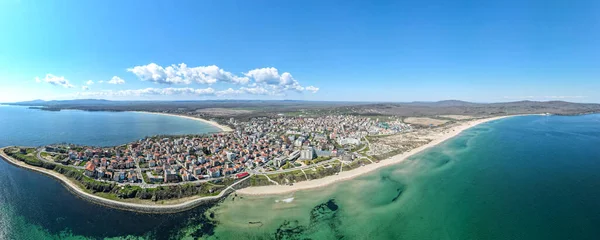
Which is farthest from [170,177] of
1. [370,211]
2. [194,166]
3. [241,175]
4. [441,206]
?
[441,206]

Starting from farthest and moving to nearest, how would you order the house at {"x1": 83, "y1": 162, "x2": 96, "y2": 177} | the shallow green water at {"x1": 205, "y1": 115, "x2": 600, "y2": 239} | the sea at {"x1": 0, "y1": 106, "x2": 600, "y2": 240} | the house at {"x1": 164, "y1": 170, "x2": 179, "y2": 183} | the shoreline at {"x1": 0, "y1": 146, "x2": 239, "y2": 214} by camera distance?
the house at {"x1": 83, "y1": 162, "x2": 96, "y2": 177} → the house at {"x1": 164, "y1": 170, "x2": 179, "y2": 183} → the shoreline at {"x1": 0, "y1": 146, "x2": 239, "y2": 214} → the shallow green water at {"x1": 205, "y1": 115, "x2": 600, "y2": 239} → the sea at {"x1": 0, "y1": 106, "x2": 600, "y2": 240}

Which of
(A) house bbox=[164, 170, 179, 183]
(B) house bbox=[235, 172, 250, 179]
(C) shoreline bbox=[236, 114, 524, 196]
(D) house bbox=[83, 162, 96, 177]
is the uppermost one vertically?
(D) house bbox=[83, 162, 96, 177]

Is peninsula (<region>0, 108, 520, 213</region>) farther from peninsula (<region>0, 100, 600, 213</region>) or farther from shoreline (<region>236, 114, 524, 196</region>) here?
shoreline (<region>236, 114, 524, 196</region>)

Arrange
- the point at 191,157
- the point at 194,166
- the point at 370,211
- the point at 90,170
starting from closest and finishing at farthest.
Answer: the point at 370,211, the point at 90,170, the point at 194,166, the point at 191,157

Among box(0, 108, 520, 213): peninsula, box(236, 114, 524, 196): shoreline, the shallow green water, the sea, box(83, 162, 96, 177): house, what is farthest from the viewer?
box(83, 162, 96, 177): house

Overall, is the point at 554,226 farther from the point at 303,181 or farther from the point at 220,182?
the point at 220,182

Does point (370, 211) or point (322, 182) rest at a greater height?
point (322, 182)

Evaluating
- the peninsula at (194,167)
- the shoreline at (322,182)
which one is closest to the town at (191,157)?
the peninsula at (194,167)

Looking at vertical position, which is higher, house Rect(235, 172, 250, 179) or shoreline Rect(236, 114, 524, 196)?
house Rect(235, 172, 250, 179)

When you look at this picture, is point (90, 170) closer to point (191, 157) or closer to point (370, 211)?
point (191, 157)

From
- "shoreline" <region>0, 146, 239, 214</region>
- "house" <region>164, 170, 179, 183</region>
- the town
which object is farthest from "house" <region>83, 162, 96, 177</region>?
"house" <region>164, 170, 179, 183</region>

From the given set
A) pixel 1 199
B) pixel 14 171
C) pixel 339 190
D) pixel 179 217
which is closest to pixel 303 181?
pixel 339 190

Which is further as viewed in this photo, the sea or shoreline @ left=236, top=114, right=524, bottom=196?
shoreline @ left=236, top=114, right=524, bottom=196
